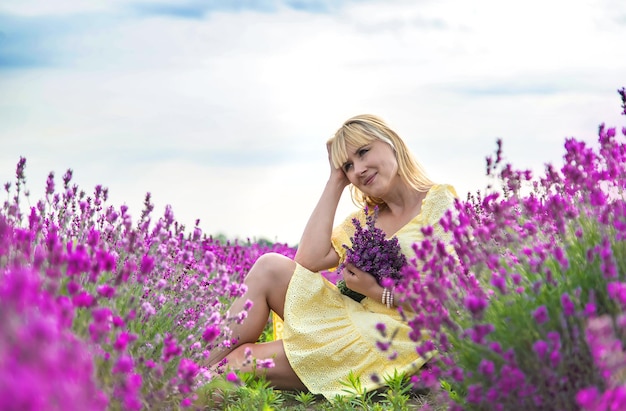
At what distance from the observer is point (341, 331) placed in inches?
163

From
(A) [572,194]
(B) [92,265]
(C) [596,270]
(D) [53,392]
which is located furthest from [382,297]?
(D) [53,392]

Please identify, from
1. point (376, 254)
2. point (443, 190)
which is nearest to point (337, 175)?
point (443, 190)

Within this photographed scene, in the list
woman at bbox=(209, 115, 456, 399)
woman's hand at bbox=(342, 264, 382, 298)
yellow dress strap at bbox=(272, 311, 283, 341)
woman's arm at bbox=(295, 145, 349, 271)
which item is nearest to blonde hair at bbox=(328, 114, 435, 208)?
woman at bbox=(209, 115, 456, 399)

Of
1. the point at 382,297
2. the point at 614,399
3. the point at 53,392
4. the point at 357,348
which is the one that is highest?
the point at 53,392

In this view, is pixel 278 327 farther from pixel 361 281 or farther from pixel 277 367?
pixel 361 281

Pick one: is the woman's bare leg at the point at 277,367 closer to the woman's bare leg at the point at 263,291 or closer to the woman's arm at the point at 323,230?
the woman's bare leg at the point at 263,291

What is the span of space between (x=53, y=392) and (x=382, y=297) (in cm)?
289

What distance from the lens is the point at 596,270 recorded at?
2.43m

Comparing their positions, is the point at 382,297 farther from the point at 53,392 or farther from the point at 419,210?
the point at 53,392

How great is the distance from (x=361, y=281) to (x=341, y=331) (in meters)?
0.34

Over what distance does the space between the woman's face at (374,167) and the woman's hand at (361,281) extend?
0.50m

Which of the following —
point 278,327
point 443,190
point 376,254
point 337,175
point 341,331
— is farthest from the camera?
point 278,327

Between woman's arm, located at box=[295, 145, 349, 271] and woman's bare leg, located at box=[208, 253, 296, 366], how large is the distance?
184 mm

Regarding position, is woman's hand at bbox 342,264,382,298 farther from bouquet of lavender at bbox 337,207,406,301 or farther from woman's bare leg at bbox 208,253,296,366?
woman's bare leg at bbox 208,253,296,366
